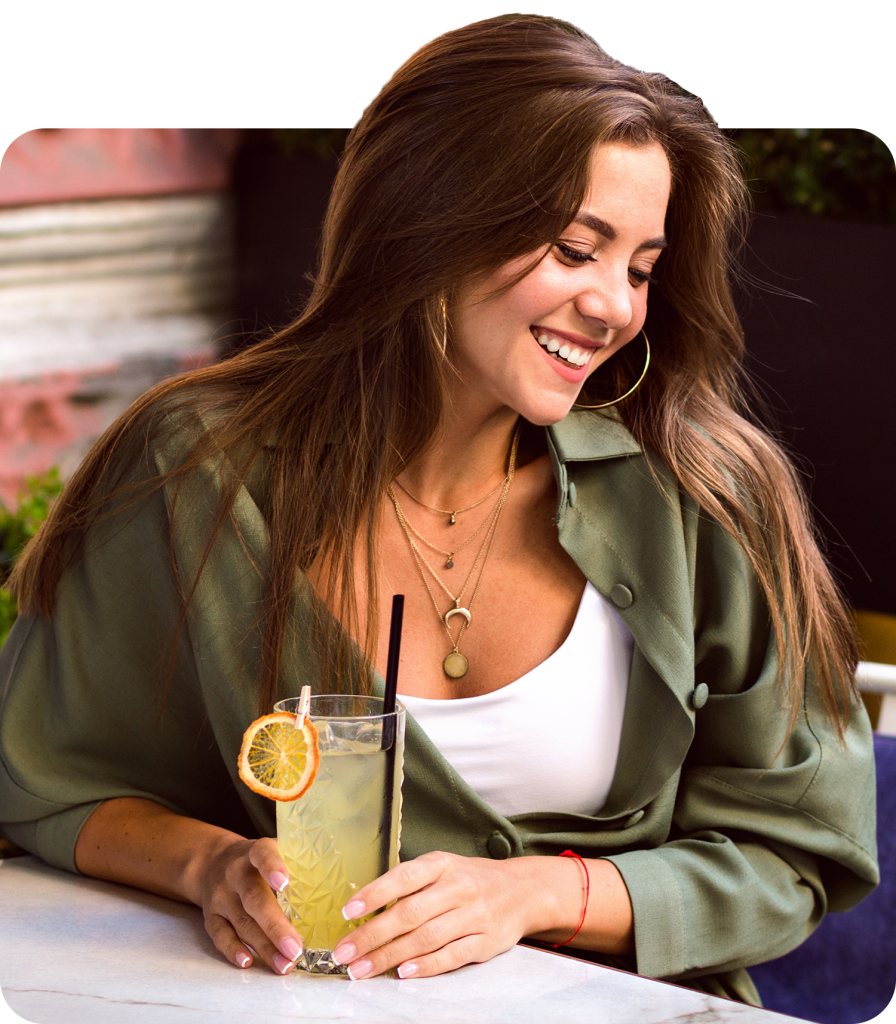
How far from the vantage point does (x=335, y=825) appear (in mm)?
1031

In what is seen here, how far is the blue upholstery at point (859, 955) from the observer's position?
60.0 inches

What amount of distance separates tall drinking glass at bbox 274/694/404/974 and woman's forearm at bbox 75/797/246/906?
159 mm

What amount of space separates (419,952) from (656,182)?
2.83 feet

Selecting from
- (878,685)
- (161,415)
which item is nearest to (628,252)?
(161,415)

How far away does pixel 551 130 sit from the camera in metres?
1.31

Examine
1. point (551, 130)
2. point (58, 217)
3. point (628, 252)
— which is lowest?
point (58, 217)

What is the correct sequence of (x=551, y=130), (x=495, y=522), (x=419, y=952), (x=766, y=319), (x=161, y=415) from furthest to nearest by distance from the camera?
(x=766, y=319) → (x=495, y=522) → (x=161, y=415) → (x=551, y=130) → (x=419, y=952)

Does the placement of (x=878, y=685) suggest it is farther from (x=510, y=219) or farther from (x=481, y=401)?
(x=510, y=219)

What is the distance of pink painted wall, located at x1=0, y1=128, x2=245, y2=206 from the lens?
3.39 m

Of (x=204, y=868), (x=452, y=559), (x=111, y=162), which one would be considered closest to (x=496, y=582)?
(x=452, y=559)

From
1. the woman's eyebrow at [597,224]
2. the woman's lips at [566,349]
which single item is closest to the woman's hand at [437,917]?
the woman's lips at [566,349]

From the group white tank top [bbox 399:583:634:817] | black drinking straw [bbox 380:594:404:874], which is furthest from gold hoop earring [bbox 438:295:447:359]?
black drinking straw [bbox 380:594:404:874]

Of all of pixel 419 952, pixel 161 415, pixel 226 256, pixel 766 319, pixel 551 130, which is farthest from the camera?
pixel 226 256

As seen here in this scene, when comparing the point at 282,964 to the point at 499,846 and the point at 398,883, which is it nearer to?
the point at 398,883
